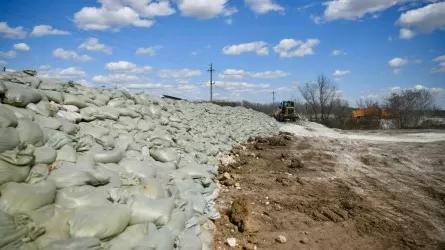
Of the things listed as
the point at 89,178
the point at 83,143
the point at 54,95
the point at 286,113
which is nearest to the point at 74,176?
the point at 89,178

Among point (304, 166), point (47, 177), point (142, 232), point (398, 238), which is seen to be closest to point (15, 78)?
point (47, 177)

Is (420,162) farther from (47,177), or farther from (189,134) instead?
(47,177)

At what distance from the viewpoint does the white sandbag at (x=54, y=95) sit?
12.4 ft

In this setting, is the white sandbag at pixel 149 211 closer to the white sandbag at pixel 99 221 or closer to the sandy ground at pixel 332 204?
the white sandbag at pixel 99 221

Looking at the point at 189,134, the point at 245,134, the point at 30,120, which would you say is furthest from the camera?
the point at 245,134

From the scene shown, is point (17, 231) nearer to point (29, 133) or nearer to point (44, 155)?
point (44, 155)

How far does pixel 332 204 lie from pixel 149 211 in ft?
9.27

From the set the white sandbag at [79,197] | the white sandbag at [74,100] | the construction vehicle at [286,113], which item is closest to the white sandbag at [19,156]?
the white sandbag at [79,197]


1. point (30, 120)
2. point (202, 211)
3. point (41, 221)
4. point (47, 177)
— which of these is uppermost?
point (30, 120)

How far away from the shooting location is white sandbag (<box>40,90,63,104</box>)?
12.4 ft

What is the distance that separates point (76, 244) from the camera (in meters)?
1.74

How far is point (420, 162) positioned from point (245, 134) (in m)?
5.26

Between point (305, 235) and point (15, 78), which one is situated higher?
point (15, 78)

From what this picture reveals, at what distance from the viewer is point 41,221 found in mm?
1853
